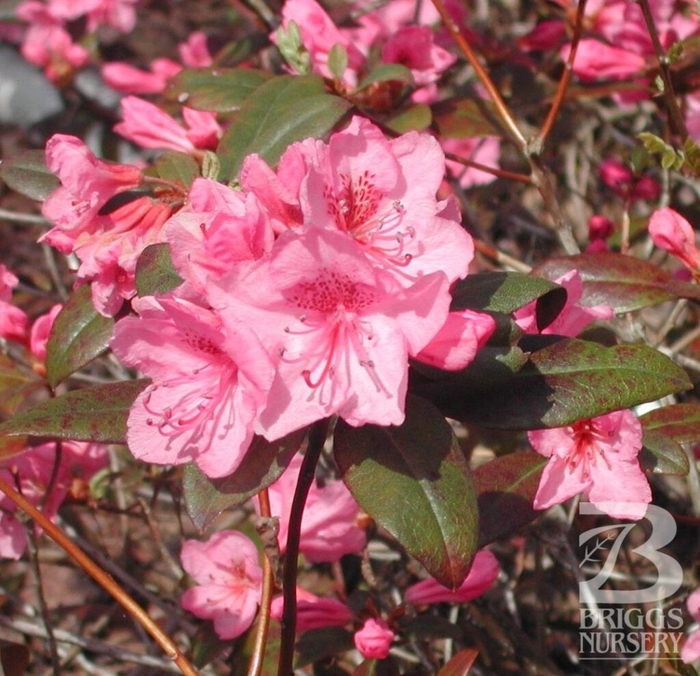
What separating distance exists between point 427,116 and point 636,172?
21.1 inches

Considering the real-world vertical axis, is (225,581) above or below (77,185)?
below

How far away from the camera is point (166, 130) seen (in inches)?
63.6

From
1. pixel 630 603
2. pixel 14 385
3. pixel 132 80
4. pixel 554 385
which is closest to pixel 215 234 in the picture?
pixel 554 385

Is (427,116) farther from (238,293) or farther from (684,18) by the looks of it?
(684,18)

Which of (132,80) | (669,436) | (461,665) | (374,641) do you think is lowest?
(374,641)

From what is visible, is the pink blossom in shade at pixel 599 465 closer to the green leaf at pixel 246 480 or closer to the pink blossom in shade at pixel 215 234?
the green leaf at pixel 246 480

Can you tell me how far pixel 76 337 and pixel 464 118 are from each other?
0.90m

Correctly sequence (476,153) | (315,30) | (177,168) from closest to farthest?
(177,168) → (315,30) → (476,153)

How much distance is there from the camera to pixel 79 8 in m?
3.26

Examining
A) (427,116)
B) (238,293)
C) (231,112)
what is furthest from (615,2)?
(238,293)

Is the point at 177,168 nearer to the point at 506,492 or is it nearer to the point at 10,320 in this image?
the point at 10,320

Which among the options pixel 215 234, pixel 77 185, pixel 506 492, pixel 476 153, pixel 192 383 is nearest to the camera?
pixel 215 234

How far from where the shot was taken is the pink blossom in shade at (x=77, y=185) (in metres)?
1.16

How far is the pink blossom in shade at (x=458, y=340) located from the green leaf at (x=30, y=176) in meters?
0.77
